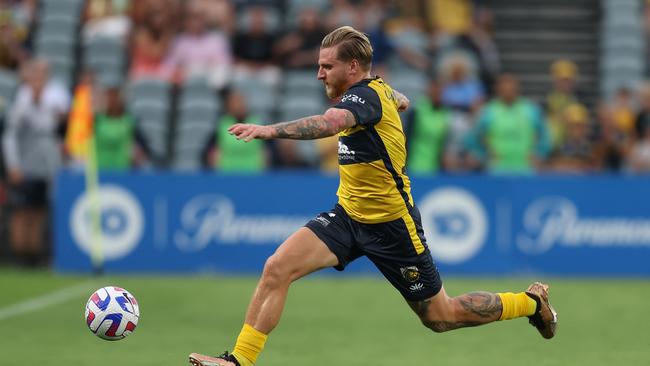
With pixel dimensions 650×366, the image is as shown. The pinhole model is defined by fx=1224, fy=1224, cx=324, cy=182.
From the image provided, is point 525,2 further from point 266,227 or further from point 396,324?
point 396,324

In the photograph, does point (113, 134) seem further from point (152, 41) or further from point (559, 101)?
point (559, 101)

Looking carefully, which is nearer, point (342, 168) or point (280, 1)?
point (342, 168)

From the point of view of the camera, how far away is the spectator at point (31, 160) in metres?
16.8

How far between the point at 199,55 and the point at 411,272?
11.4m

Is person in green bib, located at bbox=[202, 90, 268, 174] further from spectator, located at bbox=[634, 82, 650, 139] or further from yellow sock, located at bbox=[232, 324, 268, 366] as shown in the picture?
yellow sock, located at bbox=[232, 324, 268, 366]

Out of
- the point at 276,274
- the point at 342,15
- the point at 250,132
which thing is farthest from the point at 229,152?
the point at 250,132

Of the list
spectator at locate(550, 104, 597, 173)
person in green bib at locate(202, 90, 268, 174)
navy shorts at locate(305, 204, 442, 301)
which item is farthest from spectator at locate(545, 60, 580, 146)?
navy shorts at locate(305, 204, 442, 301)

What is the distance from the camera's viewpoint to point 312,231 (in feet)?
25.8

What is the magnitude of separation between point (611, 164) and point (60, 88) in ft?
26.7

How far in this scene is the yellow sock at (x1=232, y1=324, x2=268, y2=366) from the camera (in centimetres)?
754

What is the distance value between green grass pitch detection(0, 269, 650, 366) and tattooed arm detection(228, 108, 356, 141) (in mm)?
2367

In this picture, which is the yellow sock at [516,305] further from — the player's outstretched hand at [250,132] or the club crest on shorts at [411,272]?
the player's outstretched hand at [250,132]

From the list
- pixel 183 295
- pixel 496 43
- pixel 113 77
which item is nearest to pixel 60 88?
pixel 113 77

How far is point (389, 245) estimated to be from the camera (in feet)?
26.1
